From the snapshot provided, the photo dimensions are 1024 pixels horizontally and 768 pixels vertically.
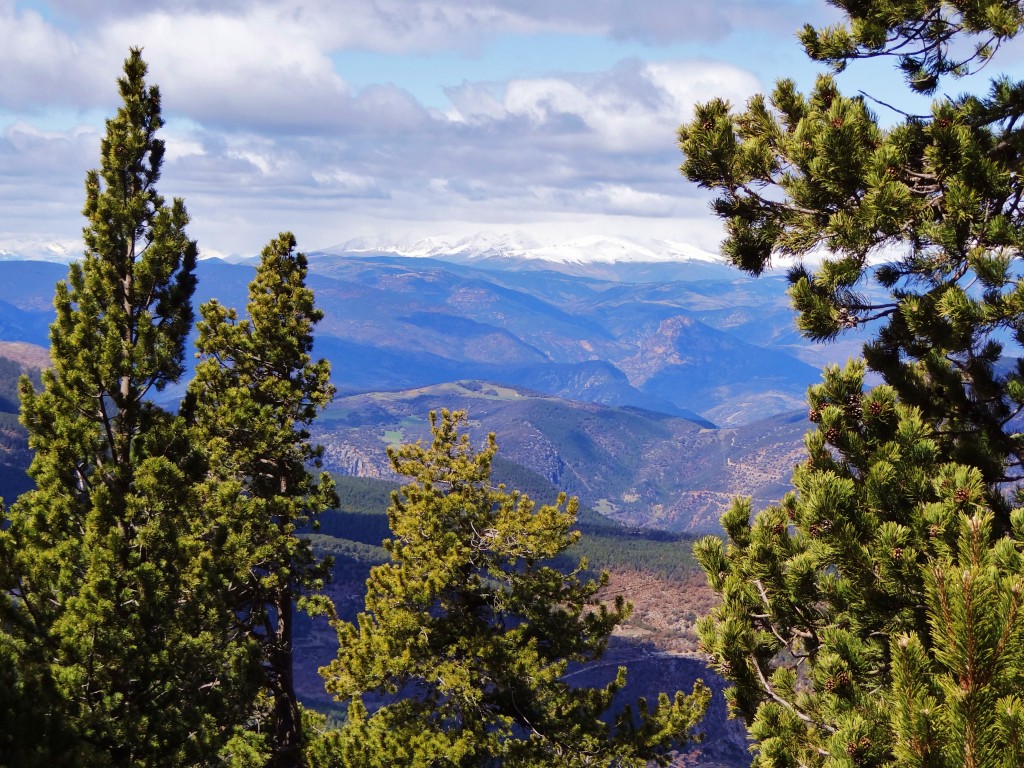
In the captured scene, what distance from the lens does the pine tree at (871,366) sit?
8.31 meters

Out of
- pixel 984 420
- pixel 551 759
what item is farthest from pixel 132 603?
pixel 984 420

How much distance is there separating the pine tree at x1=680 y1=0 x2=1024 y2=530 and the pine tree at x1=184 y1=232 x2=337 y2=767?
14948 millimetres

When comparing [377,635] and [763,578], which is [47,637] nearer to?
[377,635]

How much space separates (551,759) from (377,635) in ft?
19.1

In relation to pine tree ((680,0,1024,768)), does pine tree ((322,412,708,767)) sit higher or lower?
lower

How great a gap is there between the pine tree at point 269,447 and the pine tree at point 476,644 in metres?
1.89

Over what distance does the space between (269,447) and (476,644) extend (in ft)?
26.3

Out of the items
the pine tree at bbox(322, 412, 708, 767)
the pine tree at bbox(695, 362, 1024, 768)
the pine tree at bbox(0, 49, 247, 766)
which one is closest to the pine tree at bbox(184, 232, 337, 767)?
the pine tree at bbox(322, 412, 708, 767)

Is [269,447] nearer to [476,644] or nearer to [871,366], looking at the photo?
[476,644]

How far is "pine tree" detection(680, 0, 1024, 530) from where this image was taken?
8.84 meters

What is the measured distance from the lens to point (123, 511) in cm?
1675

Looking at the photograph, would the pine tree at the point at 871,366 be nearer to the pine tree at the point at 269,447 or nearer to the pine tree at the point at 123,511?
the pine tree at the point at 123,511

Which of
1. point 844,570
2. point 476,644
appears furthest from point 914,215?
point 476,644

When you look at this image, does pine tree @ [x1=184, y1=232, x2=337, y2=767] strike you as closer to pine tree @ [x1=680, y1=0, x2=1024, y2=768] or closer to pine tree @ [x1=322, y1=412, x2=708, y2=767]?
pine tree @ [x1=322, y1=412, x2=708, y2=767]
